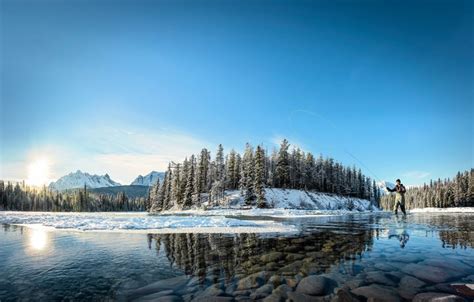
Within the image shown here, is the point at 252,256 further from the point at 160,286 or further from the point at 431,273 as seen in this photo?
the point at 431,273

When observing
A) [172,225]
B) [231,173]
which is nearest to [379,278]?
[172,225]

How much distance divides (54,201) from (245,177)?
128133 mm

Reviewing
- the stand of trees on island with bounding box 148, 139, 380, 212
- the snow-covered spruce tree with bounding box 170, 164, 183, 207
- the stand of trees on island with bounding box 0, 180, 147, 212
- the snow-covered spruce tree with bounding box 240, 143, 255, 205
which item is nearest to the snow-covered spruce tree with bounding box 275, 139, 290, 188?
the stand of trees on island with bounding box 148, 139, 380, 212

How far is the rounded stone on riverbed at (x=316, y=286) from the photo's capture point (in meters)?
5.12

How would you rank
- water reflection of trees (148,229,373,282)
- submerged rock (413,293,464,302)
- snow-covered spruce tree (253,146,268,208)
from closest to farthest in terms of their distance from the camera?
submerged rock (413,293,464,302)
water reflection of trees (148,229,373,282)
snow-covered spruce tree (253,146,268,208)

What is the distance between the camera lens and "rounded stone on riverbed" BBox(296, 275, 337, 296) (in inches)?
201

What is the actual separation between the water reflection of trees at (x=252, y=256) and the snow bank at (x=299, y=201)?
6599 cm

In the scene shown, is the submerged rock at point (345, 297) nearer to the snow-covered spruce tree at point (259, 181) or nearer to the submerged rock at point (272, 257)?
the submerged rock at point (272, 257)

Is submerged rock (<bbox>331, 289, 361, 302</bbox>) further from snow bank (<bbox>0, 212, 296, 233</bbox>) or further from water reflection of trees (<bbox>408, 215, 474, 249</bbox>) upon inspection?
snow bank (<bbox>0, 212, 296, 233</bbox>)

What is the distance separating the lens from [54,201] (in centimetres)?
15275

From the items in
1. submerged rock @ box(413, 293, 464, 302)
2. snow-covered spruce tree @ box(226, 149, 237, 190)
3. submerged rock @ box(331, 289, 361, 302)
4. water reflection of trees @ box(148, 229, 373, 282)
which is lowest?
water reflection of trees @ box(148, 229, 373, 282)

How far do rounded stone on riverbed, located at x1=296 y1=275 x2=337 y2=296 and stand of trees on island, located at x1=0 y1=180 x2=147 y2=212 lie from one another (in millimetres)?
160290

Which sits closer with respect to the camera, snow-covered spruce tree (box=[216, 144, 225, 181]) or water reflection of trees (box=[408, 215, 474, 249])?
water reflection of trees (box=[408, 215, 474, 249])

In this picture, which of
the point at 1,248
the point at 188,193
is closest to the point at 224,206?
the point at 188,193
